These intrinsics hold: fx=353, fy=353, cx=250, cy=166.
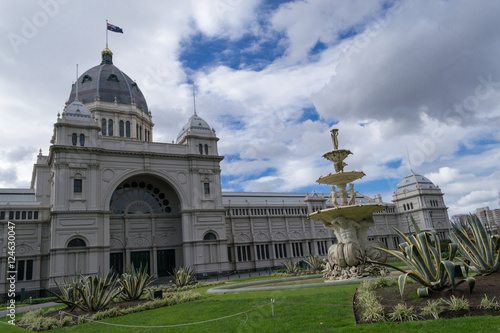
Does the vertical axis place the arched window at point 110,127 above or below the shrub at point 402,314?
above

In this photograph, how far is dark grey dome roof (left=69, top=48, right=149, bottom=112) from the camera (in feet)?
170

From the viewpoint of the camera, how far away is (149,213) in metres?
44.8

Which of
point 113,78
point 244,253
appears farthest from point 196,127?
point 244,253

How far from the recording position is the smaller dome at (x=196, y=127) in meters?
47.0

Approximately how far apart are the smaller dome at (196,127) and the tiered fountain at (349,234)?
27.2 meters

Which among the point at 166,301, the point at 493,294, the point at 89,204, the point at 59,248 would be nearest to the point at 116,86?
the point at 89,204

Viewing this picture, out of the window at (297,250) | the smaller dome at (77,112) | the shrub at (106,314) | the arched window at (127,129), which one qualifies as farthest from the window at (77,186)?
the window at (297,250)

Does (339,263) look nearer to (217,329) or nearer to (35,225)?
(217,329)

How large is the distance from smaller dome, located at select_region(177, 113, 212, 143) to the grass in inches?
1257

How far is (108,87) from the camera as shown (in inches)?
2073

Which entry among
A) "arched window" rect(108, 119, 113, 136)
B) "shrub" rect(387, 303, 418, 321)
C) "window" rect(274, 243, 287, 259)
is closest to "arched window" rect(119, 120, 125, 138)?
"arched window" rect(108, 119, 113, 136)

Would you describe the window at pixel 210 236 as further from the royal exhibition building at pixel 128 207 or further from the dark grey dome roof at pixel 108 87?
the dark grey dome roof at pixel 108 87

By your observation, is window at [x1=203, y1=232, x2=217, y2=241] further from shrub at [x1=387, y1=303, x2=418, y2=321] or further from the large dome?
the large dome

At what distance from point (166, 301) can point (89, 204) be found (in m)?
24.3
